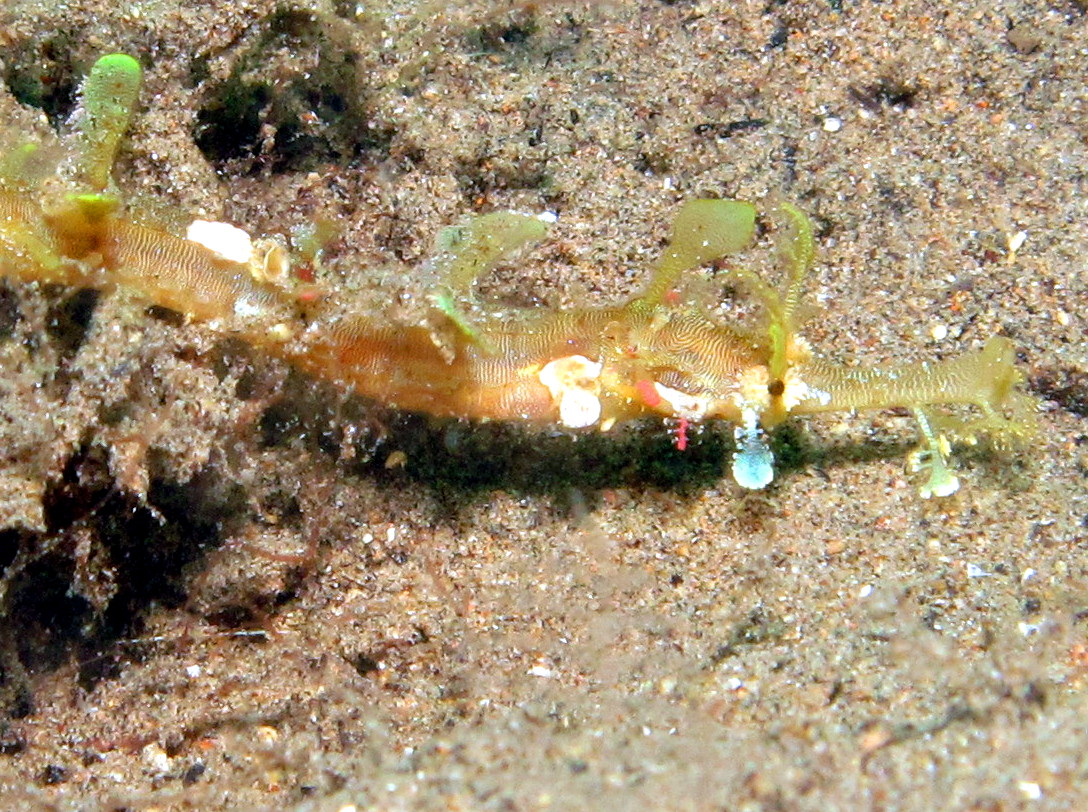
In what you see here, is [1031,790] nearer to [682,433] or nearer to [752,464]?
[752,464]

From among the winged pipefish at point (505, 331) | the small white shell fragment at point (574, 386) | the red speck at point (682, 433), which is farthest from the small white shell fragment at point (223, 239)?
the red speck at point (682, 433)

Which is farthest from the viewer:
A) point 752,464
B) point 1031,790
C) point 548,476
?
point 548,476

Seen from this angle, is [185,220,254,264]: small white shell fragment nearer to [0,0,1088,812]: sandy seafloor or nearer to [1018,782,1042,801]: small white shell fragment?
[0,0,1088,812]: sandy seafloor

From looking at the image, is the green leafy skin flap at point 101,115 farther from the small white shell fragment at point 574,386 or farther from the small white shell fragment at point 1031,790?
the small white shell fragment at point 1031,790

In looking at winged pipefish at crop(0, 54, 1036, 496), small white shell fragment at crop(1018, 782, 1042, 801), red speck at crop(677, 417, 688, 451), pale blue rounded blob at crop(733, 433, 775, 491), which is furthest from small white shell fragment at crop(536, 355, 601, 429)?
small white shell fragment at crop(1018, 782, 1042, 801)

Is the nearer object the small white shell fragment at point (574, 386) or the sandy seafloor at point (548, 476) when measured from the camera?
the sandy seafloor at point (548, 476)

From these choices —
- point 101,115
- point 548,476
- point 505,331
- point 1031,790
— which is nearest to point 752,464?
point 548,476

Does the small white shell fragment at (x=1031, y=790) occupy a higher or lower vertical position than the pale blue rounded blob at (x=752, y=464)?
lower
